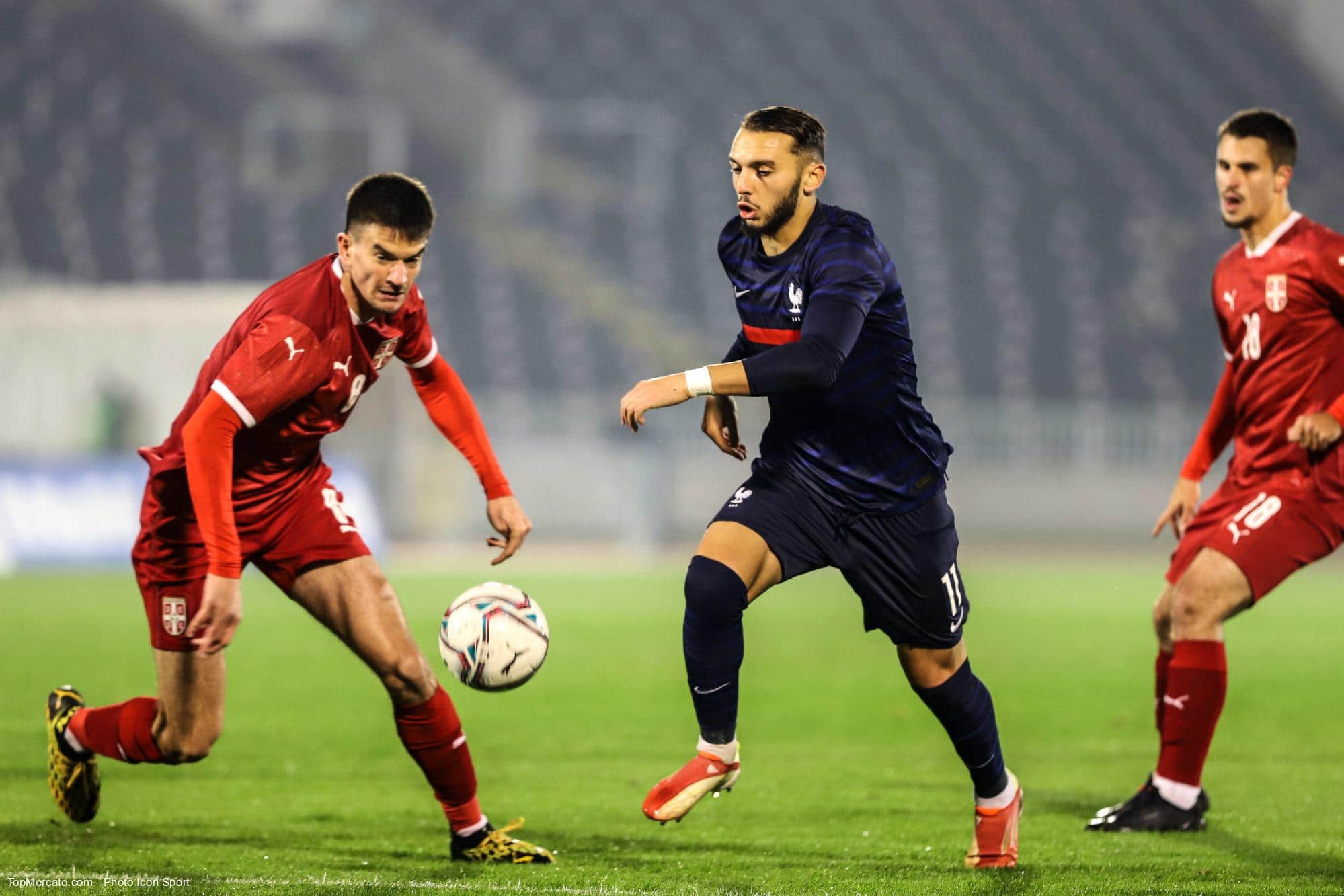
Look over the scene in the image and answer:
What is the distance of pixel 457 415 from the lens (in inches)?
214

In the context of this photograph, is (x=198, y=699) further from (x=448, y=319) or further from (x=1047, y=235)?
(x=1047, y=235)

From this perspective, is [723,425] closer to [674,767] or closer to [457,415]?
[457,415]

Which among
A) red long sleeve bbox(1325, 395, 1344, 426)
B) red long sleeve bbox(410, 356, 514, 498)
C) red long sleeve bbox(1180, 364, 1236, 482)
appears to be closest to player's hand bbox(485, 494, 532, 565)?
red long sleeve bbox(410, 356, 514, 498)

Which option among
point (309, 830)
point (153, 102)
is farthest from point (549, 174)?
point (309, 830)

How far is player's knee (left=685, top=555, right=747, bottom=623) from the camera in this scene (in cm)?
462

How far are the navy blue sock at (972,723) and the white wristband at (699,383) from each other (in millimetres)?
1248

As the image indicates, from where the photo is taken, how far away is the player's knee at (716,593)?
4617mm

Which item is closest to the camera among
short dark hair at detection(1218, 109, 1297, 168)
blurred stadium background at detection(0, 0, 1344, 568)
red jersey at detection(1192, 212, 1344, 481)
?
red jersey at detection(1192, 212, 1344, 481)

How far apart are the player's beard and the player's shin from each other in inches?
87.0

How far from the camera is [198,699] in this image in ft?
16.9

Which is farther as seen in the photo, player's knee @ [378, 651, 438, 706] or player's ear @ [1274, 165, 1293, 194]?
player's ear @ [1274, 165, 1293, 194]

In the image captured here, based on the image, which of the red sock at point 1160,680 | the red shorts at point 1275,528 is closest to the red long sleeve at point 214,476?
the red shorts at point 1275,528

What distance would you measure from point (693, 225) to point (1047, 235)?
6.42m

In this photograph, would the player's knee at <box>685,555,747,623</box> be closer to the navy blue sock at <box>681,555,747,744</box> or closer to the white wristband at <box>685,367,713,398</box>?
the navy blue sock at <box>681,555,747,744</box>
